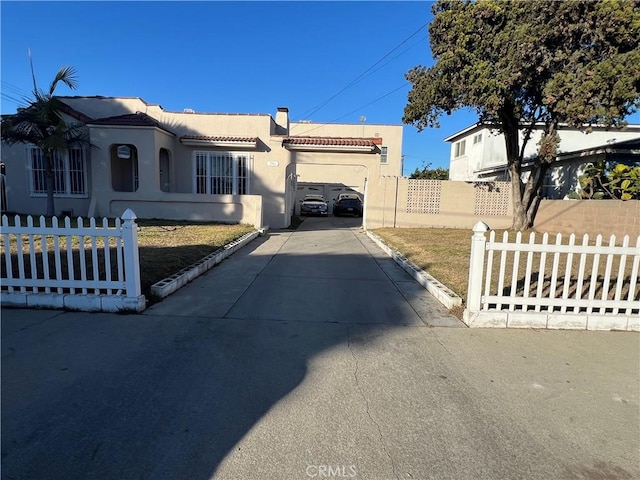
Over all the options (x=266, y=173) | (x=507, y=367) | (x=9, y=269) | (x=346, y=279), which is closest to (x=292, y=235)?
(x=266, y=173)

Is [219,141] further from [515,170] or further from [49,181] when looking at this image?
[515,170]

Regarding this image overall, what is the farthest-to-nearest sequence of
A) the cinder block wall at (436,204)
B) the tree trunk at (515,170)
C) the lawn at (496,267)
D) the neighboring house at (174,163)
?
the cinder block wall at (436,204) → the neighboring house at (174,163) → the tree trunk at (515,170) → the lawn at (496,267)

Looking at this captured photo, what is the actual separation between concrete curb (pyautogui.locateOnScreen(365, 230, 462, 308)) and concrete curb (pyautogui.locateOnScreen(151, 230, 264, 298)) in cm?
404

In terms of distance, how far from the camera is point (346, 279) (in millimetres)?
7059

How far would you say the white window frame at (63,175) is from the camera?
15.3 metres

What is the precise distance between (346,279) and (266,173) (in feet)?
33.0

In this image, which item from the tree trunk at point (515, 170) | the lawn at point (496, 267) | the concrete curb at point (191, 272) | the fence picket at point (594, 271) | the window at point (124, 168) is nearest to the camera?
the fence picket at point (594, 271)

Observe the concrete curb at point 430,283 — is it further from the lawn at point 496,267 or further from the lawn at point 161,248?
the lawn at point 161,248

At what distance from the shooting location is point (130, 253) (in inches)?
184

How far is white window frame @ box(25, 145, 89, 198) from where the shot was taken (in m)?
15.3

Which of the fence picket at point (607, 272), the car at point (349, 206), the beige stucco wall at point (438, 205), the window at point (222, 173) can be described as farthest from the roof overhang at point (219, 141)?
the fence picket at point (607, 272)

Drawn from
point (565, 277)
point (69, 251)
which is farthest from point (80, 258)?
point (565, 277)

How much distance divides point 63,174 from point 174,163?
4.35m

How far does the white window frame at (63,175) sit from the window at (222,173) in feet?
14.6
